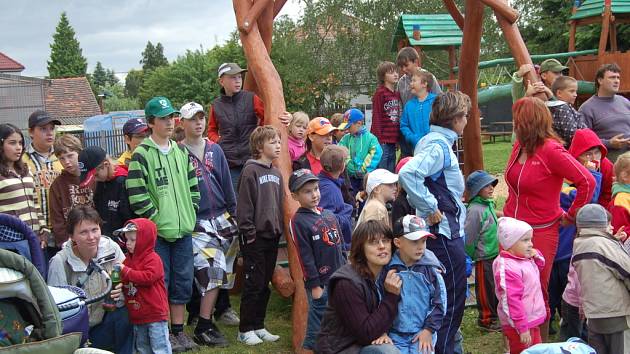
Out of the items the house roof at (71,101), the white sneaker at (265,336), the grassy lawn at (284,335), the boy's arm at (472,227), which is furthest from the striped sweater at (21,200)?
the house roof at (71,101)

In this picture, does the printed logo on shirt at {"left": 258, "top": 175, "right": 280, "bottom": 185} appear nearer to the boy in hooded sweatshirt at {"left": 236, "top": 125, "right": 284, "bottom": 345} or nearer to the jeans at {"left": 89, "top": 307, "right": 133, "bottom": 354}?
the boy in hooded sweatshirt at {"left": 236, "top": 125, "right": 284, "bottom": 345}

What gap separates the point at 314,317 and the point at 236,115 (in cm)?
247

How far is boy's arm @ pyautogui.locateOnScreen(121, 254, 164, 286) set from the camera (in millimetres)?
5027

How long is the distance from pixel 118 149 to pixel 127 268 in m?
27.5

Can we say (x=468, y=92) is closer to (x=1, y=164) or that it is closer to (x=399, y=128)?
(x=399, y=128)

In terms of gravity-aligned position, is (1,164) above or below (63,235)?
above

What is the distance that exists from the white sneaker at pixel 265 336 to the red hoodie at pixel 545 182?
213cm

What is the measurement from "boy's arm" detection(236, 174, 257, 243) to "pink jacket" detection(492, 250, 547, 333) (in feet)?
6.24

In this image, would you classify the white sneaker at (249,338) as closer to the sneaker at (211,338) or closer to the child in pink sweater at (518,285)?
the sneaker at (211,338)

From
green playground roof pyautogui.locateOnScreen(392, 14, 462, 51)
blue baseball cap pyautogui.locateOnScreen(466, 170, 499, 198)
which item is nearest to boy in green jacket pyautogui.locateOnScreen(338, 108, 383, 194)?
blue baseball cap pyautogui.locateOnScreen(466, 170, 499, 198)

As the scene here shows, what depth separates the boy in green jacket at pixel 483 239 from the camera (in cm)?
609

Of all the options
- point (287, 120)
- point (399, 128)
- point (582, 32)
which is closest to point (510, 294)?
point (287, 120)

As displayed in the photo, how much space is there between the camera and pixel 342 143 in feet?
25.2

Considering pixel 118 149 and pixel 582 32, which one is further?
pixel 118 149
